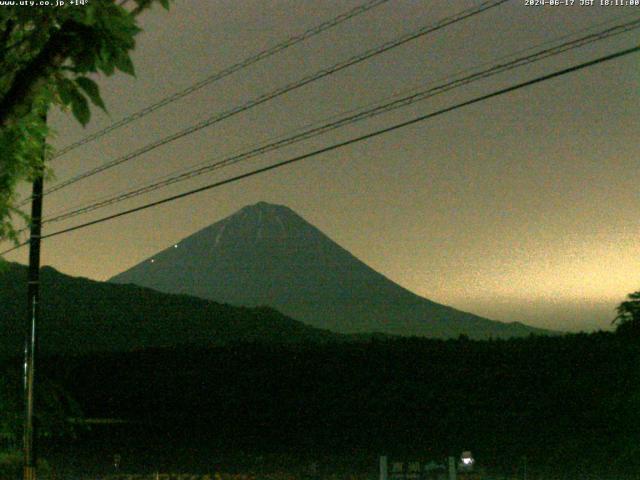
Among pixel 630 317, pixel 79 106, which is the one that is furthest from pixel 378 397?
pixel 79 106

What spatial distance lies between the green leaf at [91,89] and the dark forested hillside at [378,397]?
36.7m

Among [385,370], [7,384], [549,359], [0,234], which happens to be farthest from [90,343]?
[0,234]

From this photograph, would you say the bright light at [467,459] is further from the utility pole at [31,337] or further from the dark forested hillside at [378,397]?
the dark forested hillside at [378,397]

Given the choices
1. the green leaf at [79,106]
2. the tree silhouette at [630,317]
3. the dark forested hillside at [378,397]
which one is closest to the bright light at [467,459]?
the tree silhouette at [630,317]

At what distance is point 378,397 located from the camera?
8600cm

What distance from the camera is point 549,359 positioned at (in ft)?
224

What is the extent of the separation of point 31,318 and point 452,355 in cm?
6177

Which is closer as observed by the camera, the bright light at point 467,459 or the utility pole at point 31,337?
the utility pole at point 31,337

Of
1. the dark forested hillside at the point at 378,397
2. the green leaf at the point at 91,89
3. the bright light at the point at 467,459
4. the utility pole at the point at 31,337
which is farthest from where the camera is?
the dark forested hillside at the point at 378,397

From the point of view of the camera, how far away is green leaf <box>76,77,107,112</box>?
11.4ft

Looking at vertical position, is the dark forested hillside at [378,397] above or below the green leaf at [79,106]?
below

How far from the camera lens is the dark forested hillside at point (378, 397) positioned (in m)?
56.7

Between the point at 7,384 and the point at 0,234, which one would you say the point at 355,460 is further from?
the point at 0,234

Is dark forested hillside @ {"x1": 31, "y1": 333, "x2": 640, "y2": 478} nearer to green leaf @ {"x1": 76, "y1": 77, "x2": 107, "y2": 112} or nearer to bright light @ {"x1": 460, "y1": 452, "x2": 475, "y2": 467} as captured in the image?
bright light @ {"x1": 460, "y1": 452, "x2": 475, "y2": 467}
